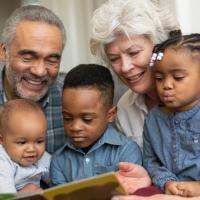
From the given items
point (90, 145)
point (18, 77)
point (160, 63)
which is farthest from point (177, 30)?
point (18, 77)

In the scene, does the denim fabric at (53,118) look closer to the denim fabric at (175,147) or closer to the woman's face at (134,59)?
the woman's face at (134,59)

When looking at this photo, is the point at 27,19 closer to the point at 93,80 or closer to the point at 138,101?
the point at 93,80

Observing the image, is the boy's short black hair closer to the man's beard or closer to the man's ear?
the man's beard

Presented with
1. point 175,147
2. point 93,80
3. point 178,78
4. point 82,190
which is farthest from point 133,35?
point 82,190

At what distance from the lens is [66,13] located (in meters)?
2.73

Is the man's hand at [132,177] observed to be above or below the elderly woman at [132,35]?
below

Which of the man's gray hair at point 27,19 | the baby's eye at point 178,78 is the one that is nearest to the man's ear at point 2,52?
the man's gray hair at point 27,19

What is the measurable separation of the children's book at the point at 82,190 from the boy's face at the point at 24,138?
379 millimetres

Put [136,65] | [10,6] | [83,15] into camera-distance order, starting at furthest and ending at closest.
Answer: [10,6] → [83,15] → [136,65]

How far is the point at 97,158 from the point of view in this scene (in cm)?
166

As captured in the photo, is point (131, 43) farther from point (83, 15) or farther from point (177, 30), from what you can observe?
point (83, 15)

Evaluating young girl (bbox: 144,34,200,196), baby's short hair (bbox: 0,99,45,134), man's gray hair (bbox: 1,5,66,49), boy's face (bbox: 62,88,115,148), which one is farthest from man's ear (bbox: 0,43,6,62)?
young girl (bbox: 144,34,200,196)

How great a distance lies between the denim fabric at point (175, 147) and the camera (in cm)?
148

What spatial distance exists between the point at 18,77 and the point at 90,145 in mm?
487
